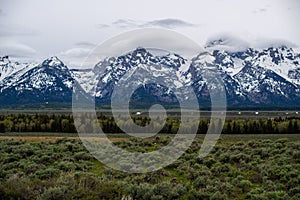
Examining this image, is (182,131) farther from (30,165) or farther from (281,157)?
(30,165)

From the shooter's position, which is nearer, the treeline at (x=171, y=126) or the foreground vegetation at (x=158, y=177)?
the foreground vegetation at (x=158, y=177)

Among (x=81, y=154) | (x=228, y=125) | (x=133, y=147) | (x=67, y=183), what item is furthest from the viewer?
(x=228, y=125)

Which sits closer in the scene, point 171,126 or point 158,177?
point 158,177

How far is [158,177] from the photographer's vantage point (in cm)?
1988

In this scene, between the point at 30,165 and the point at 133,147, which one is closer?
the point at 30,165

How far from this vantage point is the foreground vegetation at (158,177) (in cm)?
1474

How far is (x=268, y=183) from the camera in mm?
18156

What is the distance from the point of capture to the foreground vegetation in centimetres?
1474

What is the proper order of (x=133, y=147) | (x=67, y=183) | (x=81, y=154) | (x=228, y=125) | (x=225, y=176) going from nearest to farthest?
(x=67, y=183)
(x=225, y=176)
(x=81, y=154)
(x=133, y=147)
(x=228, y=125)

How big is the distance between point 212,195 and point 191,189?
1.46m

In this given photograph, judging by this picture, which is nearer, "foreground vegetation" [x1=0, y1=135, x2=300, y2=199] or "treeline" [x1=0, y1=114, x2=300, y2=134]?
"foreground vegetation" [x1=0, y1=135, x2=300, y2=199]

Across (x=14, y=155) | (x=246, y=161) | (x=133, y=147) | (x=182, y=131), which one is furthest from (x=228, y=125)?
(x=14, y=155)

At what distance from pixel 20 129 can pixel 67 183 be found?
152 feet

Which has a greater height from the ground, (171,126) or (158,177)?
(171,126)
